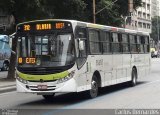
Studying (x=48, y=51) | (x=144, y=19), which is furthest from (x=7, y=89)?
(x=144, y=19)

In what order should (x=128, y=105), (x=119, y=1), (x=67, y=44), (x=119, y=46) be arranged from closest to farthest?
(x=128, y=105) → (x=67, y=44) → (x=119, y=46) → (x=119, y=1)

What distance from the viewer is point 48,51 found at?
15.0 meters

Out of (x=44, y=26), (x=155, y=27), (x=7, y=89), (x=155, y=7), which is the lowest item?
(x=7, y=89)

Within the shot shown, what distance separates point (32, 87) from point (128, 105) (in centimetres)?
324

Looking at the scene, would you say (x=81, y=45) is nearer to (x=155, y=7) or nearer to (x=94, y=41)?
(x=94, y=41)

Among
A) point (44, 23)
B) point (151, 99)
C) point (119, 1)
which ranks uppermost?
point (119, 1)

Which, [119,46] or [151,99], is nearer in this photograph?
[151,99]

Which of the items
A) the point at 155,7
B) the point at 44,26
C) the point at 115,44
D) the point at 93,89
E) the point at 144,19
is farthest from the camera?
the point at 155,7

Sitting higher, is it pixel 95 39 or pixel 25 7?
pixel 25 7

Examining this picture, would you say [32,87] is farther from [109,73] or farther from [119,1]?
[119,1]

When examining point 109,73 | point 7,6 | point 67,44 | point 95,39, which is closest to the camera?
point 67,44

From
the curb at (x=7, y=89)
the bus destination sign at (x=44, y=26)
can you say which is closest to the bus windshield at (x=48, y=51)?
the bus destination sign at (x=44, y=26)

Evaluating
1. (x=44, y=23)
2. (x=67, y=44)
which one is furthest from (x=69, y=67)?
(x=44, y=23)

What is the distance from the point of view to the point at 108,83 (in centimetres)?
1841
